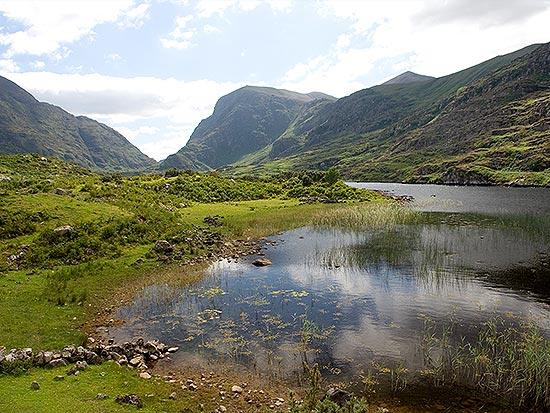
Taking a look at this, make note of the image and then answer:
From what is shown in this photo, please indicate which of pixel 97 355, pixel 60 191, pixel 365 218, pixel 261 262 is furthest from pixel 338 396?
pixel 365 218

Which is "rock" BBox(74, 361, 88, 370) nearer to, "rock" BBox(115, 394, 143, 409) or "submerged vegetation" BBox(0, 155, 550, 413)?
"submerged vegetation" BBox(0, 155, 550, 413)

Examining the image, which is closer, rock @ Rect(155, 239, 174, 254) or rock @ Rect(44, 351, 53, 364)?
rock @ Rect(44, 351, 53, 364)

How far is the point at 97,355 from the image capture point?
21750mm

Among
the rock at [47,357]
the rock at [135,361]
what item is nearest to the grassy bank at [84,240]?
the rock at [47,357]

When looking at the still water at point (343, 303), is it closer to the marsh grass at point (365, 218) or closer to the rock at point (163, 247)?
the rock at point (163, 247)

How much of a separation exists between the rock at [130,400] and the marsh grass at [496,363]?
14.0 m

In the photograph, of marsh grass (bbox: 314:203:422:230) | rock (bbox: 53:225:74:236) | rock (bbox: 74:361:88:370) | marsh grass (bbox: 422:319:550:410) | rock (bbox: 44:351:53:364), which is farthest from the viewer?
marsh grass (bbox: 314:203:422:230)

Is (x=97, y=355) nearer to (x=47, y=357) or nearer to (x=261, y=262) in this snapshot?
(x=47, y=357)

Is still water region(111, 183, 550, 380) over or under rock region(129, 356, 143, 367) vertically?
under

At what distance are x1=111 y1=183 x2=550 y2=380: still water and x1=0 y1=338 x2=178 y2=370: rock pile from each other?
5.11 ft

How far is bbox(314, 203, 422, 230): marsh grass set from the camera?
6806cm

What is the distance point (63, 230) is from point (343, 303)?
102 ft

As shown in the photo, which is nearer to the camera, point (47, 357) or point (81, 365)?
point (81, 365)

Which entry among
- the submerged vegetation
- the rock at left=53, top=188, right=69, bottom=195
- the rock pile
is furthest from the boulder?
the rock at left=53, top=188, right=69, bottom=195
